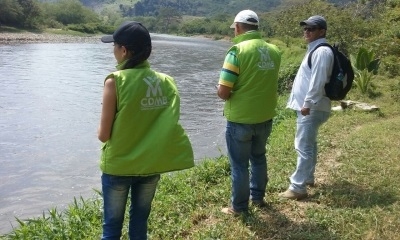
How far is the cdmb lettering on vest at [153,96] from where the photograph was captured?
287 cm

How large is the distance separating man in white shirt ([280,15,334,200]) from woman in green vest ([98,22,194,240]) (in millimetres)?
1880

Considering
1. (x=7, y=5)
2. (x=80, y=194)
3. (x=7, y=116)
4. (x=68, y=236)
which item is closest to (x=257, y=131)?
(x=68, y=236)

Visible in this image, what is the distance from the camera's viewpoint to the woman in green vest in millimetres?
2812

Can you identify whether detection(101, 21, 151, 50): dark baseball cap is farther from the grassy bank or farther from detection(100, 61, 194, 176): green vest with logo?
the grassy bank

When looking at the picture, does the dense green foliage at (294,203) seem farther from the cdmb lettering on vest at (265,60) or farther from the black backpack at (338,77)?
the cdmb lettering on vest at (265,60)

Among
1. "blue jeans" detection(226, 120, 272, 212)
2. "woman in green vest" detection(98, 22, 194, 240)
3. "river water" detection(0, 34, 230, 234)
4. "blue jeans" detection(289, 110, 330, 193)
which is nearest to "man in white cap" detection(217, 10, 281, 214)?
"blue jeans" detection(226, 120, 272, 212)

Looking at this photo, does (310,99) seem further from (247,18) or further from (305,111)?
(247,18)

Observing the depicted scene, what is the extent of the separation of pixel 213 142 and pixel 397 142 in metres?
4.64

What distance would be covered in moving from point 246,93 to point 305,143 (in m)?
1.06

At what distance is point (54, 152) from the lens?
9375 mm

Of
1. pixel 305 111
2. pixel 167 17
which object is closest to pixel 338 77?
pixel 305 111

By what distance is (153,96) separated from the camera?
2.90m

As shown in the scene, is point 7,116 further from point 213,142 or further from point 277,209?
point 277,209

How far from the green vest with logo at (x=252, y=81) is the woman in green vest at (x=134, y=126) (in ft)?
3.47
